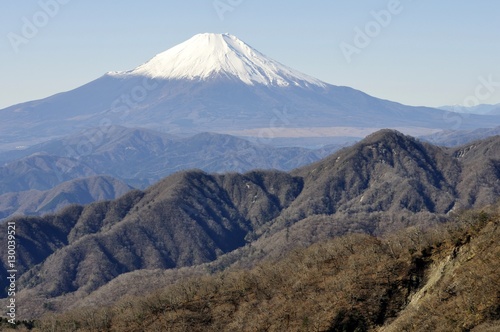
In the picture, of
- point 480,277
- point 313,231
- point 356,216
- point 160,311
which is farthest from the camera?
point 356,216

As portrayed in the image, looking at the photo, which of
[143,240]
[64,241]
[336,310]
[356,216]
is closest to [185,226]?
[143,240]

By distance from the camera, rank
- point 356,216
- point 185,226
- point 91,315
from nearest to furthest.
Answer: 1. point 91,315
2. point 356,216
3. point 185,226

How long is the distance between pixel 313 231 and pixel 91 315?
83.7 meters

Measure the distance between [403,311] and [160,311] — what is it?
25136mm

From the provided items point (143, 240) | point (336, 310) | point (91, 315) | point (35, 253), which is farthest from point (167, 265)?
point (336, 310)

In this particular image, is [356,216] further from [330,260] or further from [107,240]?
[330,260]

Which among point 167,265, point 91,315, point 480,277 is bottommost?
point 167,265

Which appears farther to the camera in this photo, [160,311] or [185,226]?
[185,226]

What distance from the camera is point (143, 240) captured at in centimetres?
18800

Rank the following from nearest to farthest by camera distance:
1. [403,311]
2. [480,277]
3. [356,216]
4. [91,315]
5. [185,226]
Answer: [480,277] < [403,311] < [91,315] < [356,216] < [185,226]

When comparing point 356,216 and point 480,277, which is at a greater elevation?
point 480,277

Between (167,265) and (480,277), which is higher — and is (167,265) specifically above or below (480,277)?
below

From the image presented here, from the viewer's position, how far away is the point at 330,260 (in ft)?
246

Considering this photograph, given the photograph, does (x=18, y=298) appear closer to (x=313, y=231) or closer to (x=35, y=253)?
(x=35, y=253)
